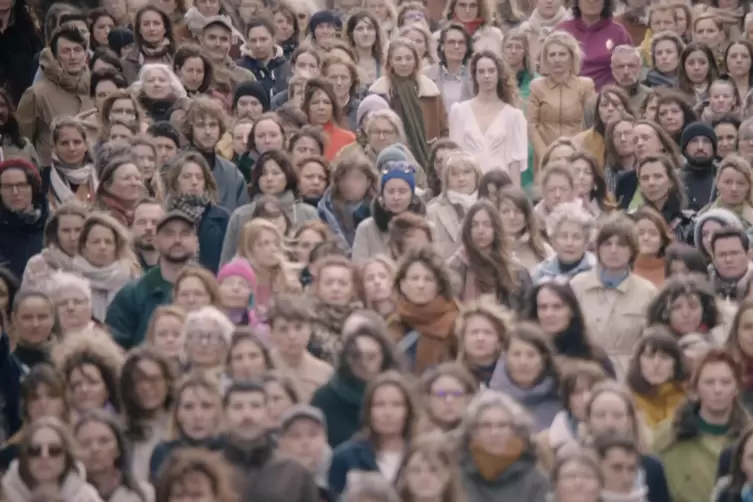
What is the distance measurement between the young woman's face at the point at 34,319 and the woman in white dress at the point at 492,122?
4837 millimetres

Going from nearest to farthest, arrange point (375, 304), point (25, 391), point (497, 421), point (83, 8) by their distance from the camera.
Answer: point (497, 421) < point (25, 391) < point (375, 304) < point (83, 8)

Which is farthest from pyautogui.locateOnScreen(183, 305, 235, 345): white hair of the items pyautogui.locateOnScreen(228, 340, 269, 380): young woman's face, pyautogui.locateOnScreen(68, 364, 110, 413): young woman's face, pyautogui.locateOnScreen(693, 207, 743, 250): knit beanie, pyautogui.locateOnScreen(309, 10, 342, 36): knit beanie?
pyautogui.locateOnScreen(309, 10, 342, 36): knit beanie

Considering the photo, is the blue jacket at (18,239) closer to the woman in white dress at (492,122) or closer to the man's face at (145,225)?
the man's face at (145,225)

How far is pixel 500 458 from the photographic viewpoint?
1191 centimetres

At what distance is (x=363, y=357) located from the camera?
42.2 ft

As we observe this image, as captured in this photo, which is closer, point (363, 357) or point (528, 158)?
point (363, 357)

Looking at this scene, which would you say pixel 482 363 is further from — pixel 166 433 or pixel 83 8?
pixel 83 8

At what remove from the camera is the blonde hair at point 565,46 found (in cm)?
1838

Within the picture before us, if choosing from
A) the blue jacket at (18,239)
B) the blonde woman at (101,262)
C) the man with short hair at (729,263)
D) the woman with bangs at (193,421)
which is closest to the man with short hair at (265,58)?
the blue jacket at (18,239)

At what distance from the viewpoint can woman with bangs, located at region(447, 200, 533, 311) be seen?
48.1ft

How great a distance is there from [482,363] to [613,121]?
444 cm

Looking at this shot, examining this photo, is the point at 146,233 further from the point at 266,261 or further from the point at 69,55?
the point at 69,55

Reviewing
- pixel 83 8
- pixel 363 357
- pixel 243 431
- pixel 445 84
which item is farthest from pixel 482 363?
pixel 83 8

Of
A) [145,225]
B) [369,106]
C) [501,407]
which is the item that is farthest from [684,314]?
[369,106]
